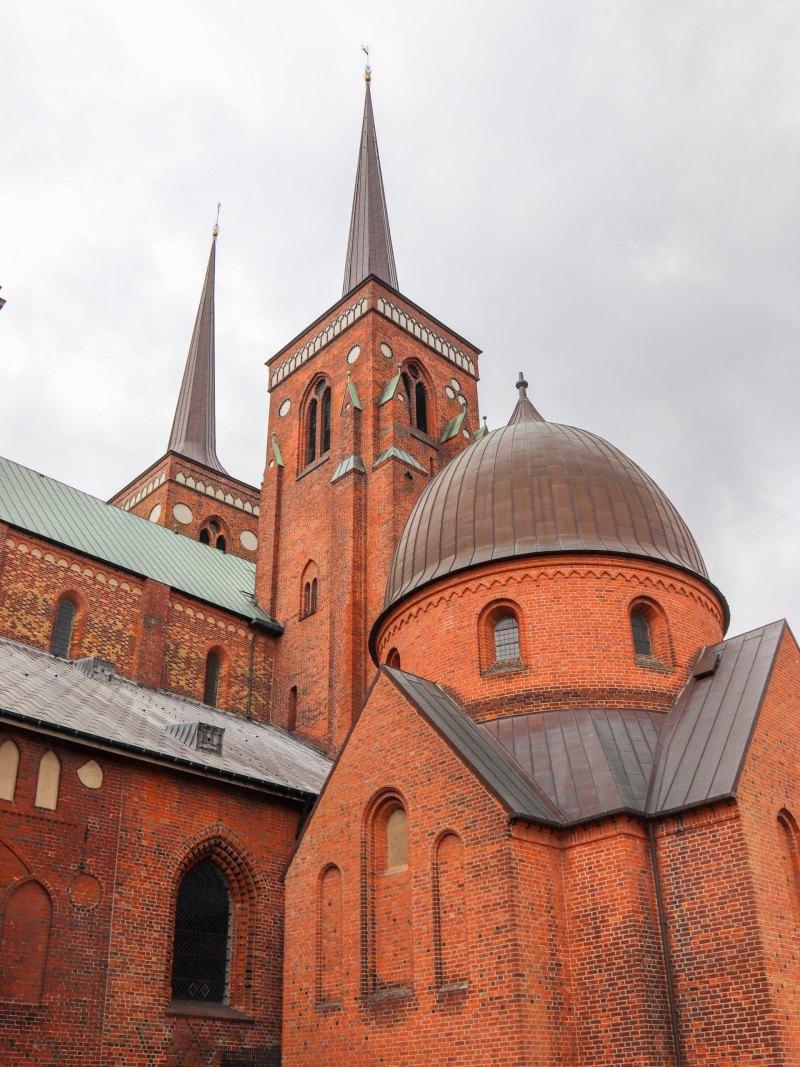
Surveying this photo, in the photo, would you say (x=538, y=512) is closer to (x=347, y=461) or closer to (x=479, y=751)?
(x=479, y=751)

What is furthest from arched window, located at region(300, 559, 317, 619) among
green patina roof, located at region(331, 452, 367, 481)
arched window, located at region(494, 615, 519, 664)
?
arched window, located at region(494, 615, 519, 664)

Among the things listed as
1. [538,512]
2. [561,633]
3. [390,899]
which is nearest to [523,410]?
[538,512]

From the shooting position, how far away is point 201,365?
49.6 m

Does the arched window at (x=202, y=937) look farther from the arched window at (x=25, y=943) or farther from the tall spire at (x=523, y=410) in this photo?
the tall spire at (x=523, y=410)

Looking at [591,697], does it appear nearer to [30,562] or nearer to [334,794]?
[334,794]

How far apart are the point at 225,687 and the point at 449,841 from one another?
47.3ft

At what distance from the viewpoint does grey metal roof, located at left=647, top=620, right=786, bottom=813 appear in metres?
14.2

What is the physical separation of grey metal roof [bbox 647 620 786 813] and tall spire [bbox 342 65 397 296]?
21.6 meters

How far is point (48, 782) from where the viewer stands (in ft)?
51.8

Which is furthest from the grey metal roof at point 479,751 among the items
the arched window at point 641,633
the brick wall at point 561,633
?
the arched window at point 641,633

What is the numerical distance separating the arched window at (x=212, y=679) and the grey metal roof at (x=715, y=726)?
47.2 feet

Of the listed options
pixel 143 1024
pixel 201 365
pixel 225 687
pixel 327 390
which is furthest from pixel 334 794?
pixel 201 365

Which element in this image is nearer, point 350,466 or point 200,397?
point 350,466

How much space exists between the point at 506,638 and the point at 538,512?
2492 mm
